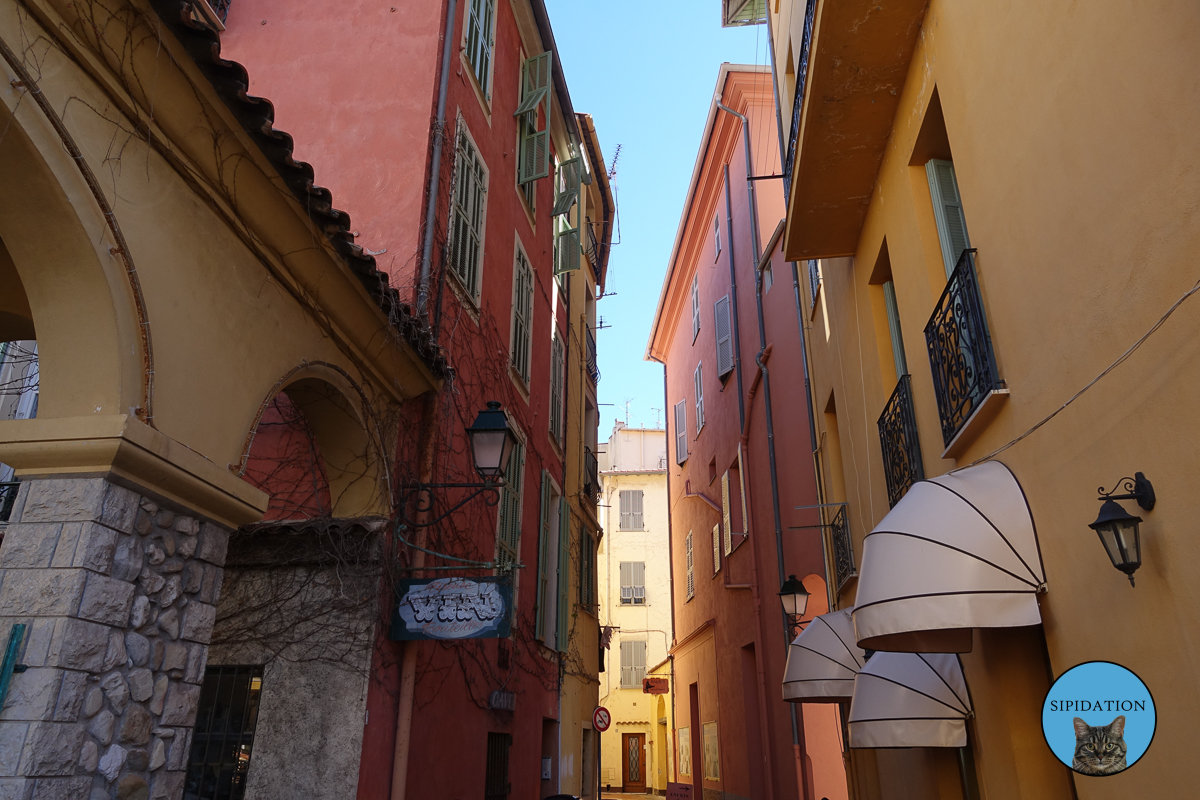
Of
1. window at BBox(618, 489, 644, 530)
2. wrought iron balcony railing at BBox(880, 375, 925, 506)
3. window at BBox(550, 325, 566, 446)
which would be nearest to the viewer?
wrought iron balcony railing at BBox(880, 375, 925, 506)

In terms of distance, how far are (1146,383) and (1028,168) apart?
5.02 ft

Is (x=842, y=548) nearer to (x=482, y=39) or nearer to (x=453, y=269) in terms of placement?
(x=453, y=269)

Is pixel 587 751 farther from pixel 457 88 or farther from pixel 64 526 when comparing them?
pixel 64 526

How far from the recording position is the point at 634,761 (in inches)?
1330

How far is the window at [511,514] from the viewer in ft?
33.4

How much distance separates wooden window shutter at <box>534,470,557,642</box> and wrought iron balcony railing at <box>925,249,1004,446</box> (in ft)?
24.4

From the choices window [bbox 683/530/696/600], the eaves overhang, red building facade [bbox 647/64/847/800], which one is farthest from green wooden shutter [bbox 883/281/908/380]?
window [bbox 683/530/696/600]

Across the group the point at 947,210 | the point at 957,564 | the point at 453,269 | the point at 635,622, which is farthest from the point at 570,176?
the point at 635,622

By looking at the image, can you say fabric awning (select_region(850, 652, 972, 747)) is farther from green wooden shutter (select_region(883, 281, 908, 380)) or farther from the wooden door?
the wooden door

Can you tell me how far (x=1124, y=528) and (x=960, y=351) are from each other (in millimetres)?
2296

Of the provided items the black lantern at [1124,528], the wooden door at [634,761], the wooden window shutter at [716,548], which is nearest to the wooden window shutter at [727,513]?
the wooden window shutter at [716,548]

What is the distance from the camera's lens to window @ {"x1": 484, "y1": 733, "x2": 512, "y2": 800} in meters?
9.56

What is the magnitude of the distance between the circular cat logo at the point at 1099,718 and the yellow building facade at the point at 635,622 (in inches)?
1131

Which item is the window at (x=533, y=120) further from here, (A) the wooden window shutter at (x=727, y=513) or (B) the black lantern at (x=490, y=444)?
(A) the wooden window shutter at (x=727, y=513)
